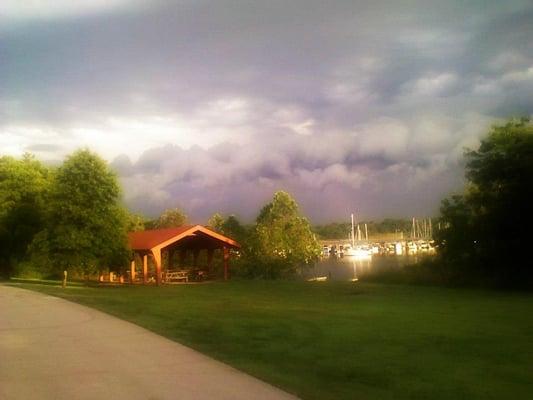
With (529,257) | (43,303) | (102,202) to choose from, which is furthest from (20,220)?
(529,257)

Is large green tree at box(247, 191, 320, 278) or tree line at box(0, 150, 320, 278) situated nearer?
tree line at box(0, 150, 320, 278)

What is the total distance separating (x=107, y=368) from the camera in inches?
382

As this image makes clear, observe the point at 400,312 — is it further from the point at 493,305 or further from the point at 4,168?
the point at 4,168

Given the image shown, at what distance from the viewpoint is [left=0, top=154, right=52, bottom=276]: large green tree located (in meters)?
51.7

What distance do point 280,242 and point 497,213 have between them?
22.1 m

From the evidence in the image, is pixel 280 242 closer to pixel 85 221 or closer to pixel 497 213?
pixel 85 221

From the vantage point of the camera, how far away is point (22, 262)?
51.7 meters

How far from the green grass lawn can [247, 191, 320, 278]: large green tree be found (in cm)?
2918

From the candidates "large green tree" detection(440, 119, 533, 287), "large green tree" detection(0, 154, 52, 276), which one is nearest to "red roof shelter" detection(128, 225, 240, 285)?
"large green tree" detection(0, 154, 52, 276)

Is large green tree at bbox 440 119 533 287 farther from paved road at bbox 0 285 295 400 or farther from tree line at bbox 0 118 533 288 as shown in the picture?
paved road at bbox 0 285 295 400

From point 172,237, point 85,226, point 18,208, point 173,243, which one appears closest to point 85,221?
point 85,226

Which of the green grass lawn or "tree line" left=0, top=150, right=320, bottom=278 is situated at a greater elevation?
"tree line" left=0, top=150, right=320, bottom=278

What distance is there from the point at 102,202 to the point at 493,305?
948 inches

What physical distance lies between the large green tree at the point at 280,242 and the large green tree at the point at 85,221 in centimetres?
1445
